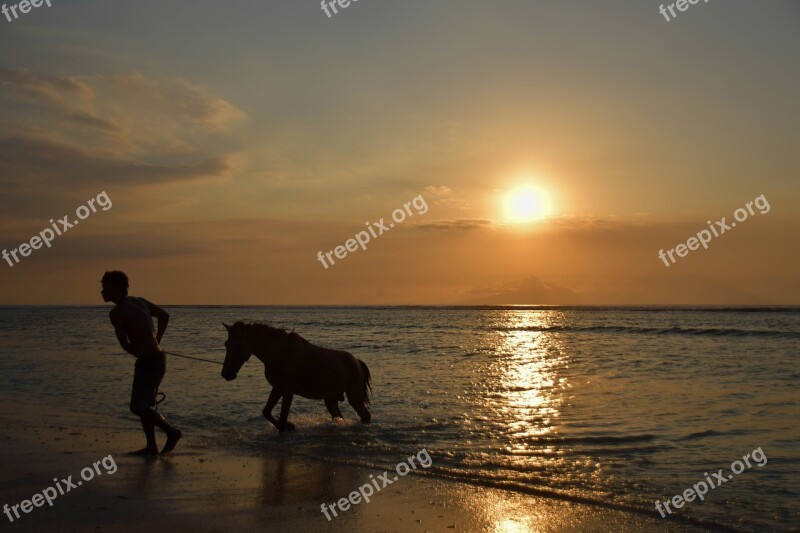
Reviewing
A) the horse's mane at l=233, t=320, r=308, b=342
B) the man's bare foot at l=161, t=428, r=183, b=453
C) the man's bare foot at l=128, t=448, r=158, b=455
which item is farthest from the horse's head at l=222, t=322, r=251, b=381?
the man's bare foot at l=128, t=448, r=158, b=455

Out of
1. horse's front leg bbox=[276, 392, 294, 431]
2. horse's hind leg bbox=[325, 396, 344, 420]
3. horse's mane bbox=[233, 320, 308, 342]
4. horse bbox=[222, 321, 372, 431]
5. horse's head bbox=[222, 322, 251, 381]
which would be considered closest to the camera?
horse's head bbox=[222, 322, 251, 381]

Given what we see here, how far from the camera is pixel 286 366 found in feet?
37.7

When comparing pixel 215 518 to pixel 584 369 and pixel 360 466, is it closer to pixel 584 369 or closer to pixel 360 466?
pixel 360 466

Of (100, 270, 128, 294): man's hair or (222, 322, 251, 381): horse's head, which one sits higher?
(100, 270, 128, 294): man's hair

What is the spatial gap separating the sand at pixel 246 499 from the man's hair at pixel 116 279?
7.45 feet

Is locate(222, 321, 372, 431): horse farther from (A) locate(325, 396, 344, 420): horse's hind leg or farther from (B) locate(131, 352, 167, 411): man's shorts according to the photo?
(B) locate(131, 352, 167, 411): man's shorts

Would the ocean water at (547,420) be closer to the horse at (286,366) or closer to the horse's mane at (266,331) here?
the horse at (286,366)

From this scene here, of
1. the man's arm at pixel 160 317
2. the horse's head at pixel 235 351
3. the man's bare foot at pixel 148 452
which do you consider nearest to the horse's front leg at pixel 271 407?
the horse's head at pixel 235 351

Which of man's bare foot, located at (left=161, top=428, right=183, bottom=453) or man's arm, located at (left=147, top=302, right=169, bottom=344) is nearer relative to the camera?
man's arm, located at (left=147, top=302, right=169, bottom=344)

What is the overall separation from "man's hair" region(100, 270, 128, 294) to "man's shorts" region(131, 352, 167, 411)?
0.98 meters

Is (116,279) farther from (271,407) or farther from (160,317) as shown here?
(271,407)

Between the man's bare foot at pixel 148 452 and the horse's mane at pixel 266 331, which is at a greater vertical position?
the horse's mane at pixel 266 331

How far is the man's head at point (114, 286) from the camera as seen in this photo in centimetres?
883

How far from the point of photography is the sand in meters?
6.22
